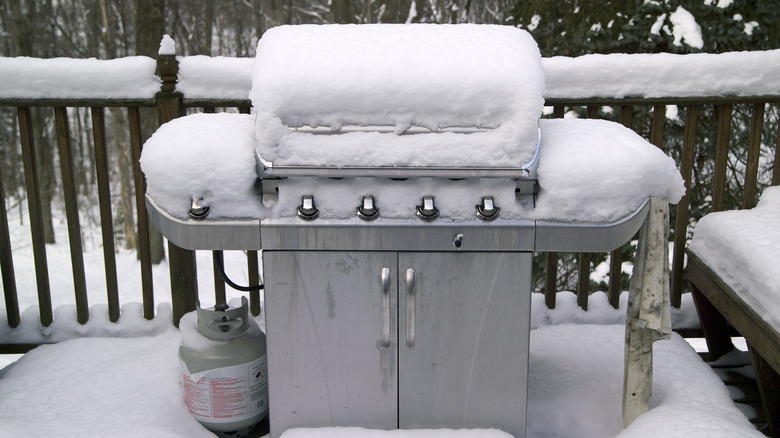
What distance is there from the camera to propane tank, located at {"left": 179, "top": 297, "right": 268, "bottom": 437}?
2309 millimetres

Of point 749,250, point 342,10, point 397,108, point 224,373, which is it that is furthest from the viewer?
point 342,10

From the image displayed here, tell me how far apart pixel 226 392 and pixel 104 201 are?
1.21 meters

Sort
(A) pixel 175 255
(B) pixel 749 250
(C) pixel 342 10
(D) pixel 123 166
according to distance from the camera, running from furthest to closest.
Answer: (D) pixel 123 166, (C) pixel 342 10, (A) pixel 175 255, (B) pixel 749 250

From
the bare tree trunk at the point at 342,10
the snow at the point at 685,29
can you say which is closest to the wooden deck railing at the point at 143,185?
the snow at the point at 685,29

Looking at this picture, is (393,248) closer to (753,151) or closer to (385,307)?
(385,307)

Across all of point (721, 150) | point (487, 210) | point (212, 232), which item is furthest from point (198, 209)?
point (721, 150)

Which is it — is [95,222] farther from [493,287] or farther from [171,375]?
[493,287]

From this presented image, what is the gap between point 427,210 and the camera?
6.41ft

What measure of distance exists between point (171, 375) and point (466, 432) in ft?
4.02


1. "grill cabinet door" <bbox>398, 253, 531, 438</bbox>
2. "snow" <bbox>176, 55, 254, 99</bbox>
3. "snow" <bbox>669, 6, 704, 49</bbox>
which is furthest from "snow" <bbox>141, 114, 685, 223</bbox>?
"snow" <bbox>669, 6, 704, 49</bbox>

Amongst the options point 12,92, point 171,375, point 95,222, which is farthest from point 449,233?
point 95,222

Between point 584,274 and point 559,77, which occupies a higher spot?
point 559,77

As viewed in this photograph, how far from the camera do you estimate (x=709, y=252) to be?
2.85 metres

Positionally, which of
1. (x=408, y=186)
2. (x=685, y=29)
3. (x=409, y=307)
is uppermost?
(x=685, y=29)
